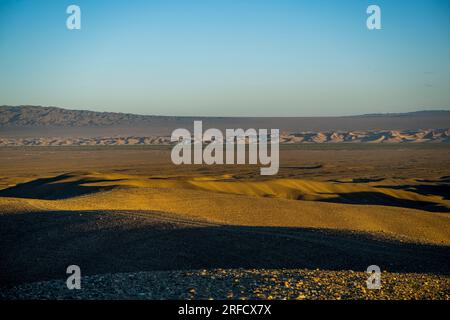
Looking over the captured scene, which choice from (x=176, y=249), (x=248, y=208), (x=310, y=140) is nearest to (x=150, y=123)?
(x=310, y=140)

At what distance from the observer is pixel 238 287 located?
7535mm

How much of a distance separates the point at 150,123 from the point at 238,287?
170380 mm

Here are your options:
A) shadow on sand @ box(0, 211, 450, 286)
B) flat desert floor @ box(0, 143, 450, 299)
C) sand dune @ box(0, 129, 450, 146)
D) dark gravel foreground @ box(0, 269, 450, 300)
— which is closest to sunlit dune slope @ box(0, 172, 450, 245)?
flat desert floor @ box(0, 143, 450, 299)

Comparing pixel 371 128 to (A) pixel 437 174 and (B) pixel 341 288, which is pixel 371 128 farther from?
(B) pixel 341 288

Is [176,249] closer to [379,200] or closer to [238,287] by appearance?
[238,287]

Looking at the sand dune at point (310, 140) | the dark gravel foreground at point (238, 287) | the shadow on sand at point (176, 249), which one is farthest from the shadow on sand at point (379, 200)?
the sand dune at point (310, 140)

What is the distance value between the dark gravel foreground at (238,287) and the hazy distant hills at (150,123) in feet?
455

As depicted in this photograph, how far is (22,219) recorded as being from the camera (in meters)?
13.4

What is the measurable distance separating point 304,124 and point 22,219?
6194 inches

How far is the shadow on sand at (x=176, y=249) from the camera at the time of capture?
9844mm

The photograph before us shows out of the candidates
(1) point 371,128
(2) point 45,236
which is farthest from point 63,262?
(1) point 371,128

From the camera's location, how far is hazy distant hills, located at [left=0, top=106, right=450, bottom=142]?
153 m

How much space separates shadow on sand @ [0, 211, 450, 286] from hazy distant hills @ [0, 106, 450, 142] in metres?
134
